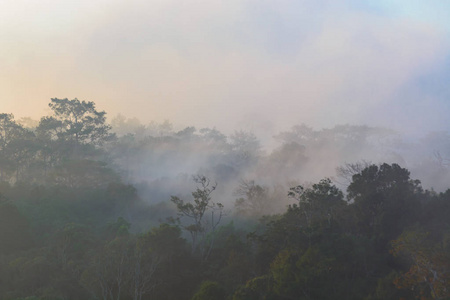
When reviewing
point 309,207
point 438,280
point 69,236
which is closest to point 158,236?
point 69,236

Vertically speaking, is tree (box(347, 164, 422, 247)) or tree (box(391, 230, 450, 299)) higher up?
tree (box(347, 164, 422, 247))

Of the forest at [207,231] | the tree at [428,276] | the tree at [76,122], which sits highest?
the tree at [76,122]

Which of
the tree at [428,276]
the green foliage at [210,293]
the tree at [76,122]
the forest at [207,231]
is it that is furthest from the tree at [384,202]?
the tree at [76,122]

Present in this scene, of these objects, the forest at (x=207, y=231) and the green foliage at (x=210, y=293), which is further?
the forest at (x=207, y=231)

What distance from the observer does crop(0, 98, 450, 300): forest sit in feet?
79.0

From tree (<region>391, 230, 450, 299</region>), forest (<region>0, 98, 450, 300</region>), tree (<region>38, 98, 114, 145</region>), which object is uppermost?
tree (<region>38, 98, 114, 145</region>)

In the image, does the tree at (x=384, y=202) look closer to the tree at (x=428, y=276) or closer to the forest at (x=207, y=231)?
the forest at (x=207, y=231)

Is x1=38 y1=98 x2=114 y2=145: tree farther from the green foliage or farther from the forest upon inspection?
the green foliage

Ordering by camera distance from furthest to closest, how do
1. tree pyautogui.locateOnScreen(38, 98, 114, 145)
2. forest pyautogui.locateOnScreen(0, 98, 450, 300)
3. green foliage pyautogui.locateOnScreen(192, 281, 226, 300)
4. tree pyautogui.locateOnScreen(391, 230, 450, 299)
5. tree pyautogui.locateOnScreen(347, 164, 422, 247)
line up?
tree pyautogui.locateOnScreen(38, 98, 114, 145), tree pyautogui.locateOnScreen(347, 164, 422, 247), forest pyautogui.locateOnScreen(0, 98, 450, 300), green foliage pyautogui.locateOnScreen(192, 281, 226, 300), tree pyautogui.locateOnScreen(391, 230, 450, 299)

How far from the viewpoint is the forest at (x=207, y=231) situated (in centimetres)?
2408

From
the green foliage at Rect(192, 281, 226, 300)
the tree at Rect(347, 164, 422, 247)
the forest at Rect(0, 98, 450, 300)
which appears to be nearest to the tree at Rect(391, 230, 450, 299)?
the forest at Rect(0, 98, 450, 300)

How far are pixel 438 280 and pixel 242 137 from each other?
87281 millimetres

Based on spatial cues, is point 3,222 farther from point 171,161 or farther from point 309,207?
point 171,161

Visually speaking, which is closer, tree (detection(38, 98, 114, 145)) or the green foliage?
the green foliage
